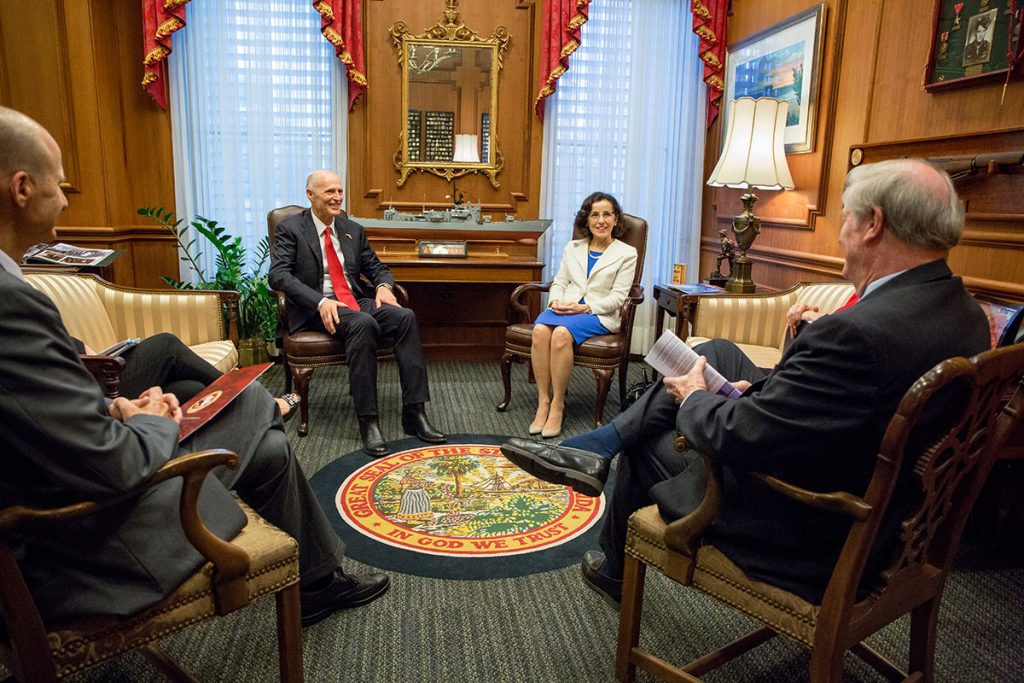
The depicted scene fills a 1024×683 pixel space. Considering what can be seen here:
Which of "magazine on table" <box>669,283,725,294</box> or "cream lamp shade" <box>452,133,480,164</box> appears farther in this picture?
"cream lamp shade" <box>452,133,480,164</box>

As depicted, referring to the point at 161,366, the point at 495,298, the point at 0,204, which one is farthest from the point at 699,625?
the point at 495,298

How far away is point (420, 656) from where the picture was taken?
1.83 metres

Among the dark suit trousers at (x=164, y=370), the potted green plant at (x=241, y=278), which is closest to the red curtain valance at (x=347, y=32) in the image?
the potted green plant at (x=241, y=278)

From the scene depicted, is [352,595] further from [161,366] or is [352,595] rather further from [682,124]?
[682,124]

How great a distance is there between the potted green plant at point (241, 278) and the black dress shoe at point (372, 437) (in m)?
1.46

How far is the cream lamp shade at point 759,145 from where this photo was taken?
3736mm

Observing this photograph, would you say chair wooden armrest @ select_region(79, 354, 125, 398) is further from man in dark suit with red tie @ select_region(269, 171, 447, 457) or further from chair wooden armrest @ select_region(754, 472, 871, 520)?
chair wooden armrest @ select_region(754, 472, 871, 520)

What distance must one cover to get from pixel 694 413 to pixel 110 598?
115 centimetres

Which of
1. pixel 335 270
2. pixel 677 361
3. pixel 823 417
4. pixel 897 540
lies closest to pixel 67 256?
pixel 335 270

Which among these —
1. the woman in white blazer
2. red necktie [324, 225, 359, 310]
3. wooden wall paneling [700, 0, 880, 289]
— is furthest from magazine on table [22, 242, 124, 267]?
wooden wall paneling [700, 0, 880, 289]

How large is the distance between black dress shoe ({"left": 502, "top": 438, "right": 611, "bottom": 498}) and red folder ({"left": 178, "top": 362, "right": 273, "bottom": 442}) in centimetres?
73

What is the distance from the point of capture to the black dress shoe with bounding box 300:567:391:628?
6.35ft

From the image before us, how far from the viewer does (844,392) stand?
1248 millimetres

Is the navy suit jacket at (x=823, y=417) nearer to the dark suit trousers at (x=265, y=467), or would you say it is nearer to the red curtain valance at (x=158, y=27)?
the dark suit trousers at (x=265, y=467)
